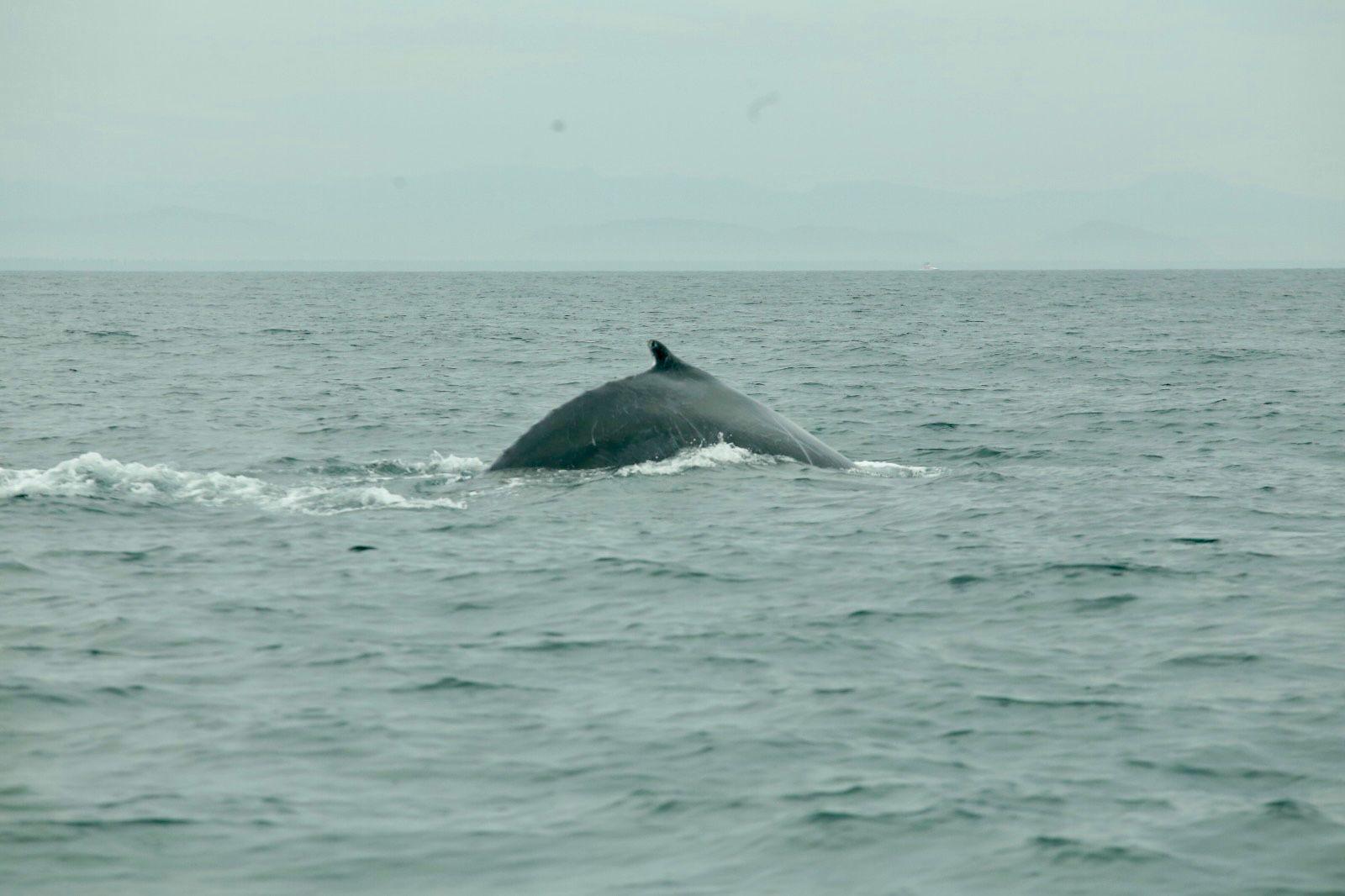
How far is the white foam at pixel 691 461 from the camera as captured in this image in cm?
1714

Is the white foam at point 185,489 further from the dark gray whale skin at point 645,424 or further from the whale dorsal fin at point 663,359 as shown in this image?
the whale dorsal fin at point 663,359

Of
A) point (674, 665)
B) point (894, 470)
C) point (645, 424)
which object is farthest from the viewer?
point (894, 470)

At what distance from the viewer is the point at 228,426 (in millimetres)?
25562

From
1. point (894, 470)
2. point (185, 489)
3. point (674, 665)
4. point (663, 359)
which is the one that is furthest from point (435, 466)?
point (674, 665)

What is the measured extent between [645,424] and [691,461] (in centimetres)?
63

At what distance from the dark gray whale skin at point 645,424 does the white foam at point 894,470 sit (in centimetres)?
173

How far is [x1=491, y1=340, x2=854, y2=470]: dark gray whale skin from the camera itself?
17141mm

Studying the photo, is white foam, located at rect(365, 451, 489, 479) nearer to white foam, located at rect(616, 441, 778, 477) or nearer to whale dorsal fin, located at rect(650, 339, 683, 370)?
white foam, located at rect(616, 441, 778, 477)

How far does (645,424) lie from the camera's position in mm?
17156

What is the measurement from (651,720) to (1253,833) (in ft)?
10.8

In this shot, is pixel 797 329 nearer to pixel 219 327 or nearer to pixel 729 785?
pixel 219 327

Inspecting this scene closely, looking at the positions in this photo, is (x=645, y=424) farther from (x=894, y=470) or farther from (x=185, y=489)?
(x=185, y=489)

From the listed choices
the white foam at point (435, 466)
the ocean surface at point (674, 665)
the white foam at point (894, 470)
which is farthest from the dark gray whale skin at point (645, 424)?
the white foam at point (894, 470)

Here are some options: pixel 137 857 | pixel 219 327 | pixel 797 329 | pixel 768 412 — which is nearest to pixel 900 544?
pixel 768 412
